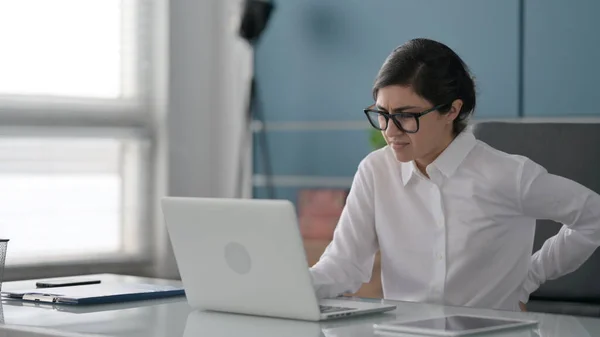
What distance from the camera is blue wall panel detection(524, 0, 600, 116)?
3.88 metres

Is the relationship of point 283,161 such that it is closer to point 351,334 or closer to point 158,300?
point 158,300

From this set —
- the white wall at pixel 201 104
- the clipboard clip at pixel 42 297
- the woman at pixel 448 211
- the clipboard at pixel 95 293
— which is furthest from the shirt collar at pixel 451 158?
the white wall at pixel 201 104

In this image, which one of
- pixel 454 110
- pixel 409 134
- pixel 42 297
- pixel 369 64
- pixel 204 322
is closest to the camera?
pixel 204 322

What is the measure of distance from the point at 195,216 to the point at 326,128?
9.51 ft

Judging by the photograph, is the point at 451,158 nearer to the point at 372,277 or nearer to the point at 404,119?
the point at 404,119

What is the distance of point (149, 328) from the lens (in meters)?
1.71

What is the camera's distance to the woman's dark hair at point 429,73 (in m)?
2.39

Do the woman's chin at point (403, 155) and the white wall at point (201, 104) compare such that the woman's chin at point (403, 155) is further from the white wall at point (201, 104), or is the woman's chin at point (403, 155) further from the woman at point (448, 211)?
the white wall at point (201, 104)

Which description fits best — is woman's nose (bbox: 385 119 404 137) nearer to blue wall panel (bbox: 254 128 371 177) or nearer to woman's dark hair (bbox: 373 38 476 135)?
woman's dark hair (bbox: 373 38 476 135)

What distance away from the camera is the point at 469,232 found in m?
2.42

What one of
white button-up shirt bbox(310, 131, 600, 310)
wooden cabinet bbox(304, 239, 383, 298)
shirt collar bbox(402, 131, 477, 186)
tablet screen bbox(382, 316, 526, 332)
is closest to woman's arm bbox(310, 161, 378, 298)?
white button-up shirt bbox(310, 131, 600, 310)

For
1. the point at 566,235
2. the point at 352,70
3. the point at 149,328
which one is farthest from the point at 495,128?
the point at 352,70

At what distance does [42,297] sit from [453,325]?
883mm

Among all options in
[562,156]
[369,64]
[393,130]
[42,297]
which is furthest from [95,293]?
[369,64]
